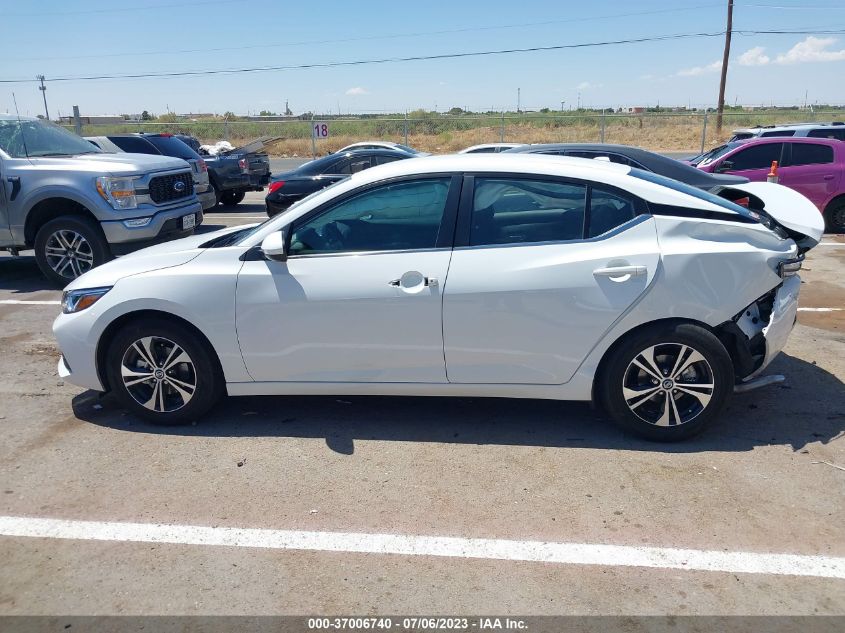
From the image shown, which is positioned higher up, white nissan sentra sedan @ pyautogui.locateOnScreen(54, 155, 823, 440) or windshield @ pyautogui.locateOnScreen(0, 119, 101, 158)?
windshield @ pyautogui.locateOnScreen(0, 119, 101, 158)

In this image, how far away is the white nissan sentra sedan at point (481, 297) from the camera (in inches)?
159

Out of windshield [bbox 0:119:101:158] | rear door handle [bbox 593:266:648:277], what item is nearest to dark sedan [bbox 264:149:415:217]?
windshield [bbox 0:119:101:158]

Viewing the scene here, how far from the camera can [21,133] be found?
8883 mm

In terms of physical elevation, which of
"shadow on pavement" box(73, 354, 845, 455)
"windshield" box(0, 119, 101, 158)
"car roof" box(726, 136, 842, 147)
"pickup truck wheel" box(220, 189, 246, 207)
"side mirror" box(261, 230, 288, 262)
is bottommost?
"shadow on pavement" box(73, 354, 845, 455)

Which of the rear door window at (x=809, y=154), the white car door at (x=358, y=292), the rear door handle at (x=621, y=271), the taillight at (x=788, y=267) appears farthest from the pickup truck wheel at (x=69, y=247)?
the rear door window at (x=809, y=154)

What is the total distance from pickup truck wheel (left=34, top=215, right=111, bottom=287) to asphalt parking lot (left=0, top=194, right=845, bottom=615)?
352cm

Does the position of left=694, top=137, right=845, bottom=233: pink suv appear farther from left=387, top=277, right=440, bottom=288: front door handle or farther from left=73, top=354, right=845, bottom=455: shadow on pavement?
left=387, top=277, right=440, bottom=288: front door handle

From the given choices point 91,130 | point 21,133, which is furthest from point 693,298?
point 91,130

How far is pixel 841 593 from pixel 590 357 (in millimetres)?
1677

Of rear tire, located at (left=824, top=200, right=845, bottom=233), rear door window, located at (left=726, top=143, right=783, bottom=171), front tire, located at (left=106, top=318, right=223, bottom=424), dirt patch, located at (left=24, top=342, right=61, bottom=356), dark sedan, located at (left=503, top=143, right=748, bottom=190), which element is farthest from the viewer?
rear door window, located at (left=726, top=143, right=783, bottom=171)

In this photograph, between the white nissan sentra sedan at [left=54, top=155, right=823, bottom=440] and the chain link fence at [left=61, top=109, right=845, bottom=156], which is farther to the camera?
the chain link fence at [left=61, top=109, right=845, bottom=156]

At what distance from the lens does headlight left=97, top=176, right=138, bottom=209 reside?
832cm

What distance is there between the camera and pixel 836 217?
Answer: 1166 cm

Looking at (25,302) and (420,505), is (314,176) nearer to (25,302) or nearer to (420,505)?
(25,302)
